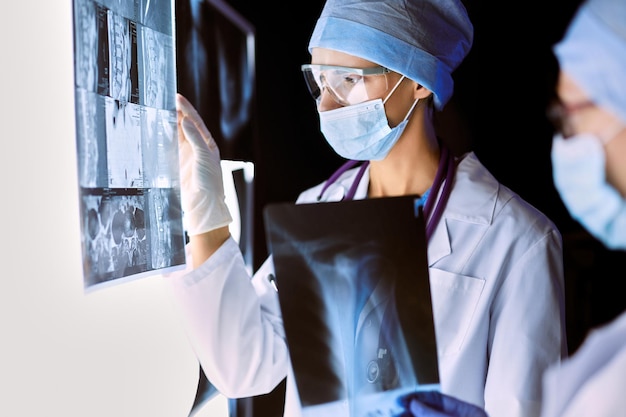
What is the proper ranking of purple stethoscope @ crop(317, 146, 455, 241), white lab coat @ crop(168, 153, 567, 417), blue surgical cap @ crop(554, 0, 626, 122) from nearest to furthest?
1. blue surgical cap @ crop(554, 0, 626, 122)
2. white lab coat @ crop(168, 153, 567, 417)
3. purple stethoscope @ crop(317, 146, 455, 241)

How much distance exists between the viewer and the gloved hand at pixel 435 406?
1.24m

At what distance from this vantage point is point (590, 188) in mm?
1312

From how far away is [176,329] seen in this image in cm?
176

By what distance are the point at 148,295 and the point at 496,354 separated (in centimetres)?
88

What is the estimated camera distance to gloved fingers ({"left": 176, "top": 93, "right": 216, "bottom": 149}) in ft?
5.38

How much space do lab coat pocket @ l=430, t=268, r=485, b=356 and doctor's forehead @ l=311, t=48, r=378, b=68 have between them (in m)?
0.50

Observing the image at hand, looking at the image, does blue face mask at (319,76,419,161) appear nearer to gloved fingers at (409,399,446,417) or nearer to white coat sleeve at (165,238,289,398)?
white coat sleeve at (165,238,289,398)

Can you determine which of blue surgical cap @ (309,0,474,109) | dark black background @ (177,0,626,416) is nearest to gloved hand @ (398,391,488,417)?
dark black background @ (177,0,626,416)

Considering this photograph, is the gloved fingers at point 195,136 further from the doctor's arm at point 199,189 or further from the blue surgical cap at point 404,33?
the blue surgical cap at point 404,33

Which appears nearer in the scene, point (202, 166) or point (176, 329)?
point (202, 166)

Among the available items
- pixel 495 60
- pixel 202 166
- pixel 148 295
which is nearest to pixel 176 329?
pixel 148 295

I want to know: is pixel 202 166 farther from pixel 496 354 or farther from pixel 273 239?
pixel 496 354

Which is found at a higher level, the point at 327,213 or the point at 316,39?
the point at 316,39

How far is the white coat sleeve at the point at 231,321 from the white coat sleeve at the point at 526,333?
1.80ft
